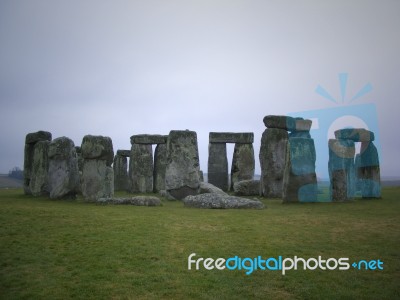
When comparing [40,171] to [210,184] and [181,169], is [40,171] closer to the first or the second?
[181,169]

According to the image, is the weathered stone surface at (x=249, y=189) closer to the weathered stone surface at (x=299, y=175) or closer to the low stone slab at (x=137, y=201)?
the weathered stone surface at (x=299, y=175)

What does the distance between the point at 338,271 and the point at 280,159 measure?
31.6 feet

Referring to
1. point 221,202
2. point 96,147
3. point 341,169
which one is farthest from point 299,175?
point 96,147

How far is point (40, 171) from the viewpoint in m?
13.7

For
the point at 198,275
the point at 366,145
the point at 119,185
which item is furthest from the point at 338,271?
the point at 119,185

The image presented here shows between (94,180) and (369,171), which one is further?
(369,171)

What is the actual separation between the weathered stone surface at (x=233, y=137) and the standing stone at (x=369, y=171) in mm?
6823

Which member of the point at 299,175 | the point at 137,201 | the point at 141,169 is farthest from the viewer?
the point at 141,169

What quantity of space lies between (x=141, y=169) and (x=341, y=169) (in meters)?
10.1

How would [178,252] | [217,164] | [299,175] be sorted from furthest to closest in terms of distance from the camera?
[217,164] < [299,175] < [178,252]

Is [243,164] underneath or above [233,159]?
underneath

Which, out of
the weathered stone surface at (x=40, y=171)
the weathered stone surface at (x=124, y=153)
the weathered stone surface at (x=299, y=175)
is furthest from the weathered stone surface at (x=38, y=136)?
the weathered stone surface at (x=299, y=175)

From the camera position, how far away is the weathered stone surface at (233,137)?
63.7 feet

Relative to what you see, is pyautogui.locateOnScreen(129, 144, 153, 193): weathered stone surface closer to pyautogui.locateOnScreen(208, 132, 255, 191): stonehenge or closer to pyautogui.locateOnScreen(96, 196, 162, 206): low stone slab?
pyautogui.locateOnScreen(208, 132, 255, 191): stonehenge
